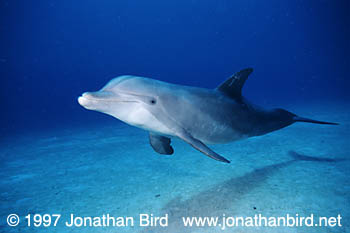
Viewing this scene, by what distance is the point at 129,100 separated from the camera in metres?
2.47

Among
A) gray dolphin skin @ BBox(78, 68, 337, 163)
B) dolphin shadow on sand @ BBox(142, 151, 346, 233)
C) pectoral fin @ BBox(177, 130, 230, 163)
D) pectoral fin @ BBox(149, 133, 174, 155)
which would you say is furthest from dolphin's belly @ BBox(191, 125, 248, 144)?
dolphin shadow on sand @ BBox(142, 151, 346, 233)

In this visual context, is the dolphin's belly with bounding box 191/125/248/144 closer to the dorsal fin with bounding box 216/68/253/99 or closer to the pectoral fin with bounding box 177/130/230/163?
the pectoral fin with bounding box 177/130/230/163

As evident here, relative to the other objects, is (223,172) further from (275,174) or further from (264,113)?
(264,113)

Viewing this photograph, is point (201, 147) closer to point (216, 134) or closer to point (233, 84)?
point (216, 134)

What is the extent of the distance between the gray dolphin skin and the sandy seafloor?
1082 millimetres

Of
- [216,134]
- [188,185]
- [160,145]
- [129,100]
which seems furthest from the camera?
[188,185]

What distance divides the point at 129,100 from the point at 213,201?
2.40m

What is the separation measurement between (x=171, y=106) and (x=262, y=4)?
94120 millimetres

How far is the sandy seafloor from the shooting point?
3180 millimetres

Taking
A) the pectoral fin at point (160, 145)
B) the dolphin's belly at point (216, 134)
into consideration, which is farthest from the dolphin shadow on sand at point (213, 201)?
the dolphin's belly at point (216, 134)

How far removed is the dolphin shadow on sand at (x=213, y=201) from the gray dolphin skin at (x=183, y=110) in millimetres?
1009

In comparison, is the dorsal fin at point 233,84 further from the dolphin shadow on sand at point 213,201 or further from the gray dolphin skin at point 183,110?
the dolphin shadow on sand at point 213,201

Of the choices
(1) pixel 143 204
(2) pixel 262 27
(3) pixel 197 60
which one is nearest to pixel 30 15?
(1) pixel 143 204

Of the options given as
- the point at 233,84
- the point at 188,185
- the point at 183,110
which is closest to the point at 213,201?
the point at 188,185
